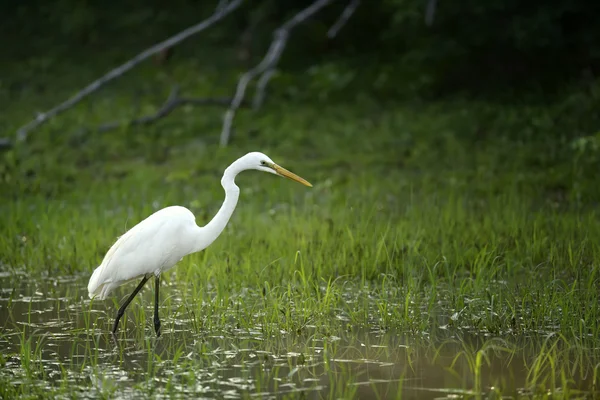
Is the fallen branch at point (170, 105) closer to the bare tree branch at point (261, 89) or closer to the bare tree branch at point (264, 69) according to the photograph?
the bare tree branch at point (264, 69)

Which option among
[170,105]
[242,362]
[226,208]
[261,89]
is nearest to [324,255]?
[226,208]

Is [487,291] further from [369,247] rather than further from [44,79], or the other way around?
[44,79]

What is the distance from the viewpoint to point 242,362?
5.42 meters

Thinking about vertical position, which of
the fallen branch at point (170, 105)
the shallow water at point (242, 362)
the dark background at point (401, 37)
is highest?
the dark background at point (401, 37)

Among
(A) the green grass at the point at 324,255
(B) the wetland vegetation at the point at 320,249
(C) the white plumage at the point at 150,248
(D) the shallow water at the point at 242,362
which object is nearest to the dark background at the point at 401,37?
(B) the wetland vegetation at the point at 320,249

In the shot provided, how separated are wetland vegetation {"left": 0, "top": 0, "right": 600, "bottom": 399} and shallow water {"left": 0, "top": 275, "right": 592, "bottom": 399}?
0.7 inches

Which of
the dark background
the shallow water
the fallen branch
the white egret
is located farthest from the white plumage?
the dark background

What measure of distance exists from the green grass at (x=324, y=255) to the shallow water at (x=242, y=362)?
0.02 m

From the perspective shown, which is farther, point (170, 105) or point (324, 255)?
point (170, 105)

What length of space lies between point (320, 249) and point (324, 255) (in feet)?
0.25

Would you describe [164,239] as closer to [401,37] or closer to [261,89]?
[261,89]

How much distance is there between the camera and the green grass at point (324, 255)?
529cm

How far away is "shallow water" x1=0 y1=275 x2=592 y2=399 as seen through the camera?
4.91 metres

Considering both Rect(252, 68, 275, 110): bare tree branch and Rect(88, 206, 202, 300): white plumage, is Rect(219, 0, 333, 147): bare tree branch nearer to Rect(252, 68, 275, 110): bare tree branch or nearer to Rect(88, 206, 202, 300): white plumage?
Rect(252, 68, 275, 110): bare tree branch
